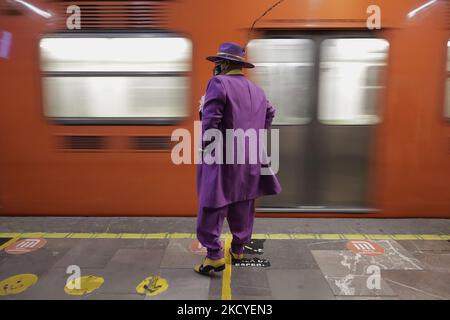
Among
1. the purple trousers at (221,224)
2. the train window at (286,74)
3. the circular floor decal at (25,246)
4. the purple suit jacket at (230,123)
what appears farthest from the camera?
the train window at (286,74)

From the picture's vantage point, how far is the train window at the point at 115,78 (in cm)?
404

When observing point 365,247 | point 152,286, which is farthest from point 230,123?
point 365,247

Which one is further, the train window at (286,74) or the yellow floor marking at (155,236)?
the train window at (286,74)

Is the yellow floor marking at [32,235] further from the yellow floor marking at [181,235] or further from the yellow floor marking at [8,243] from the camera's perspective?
the yellow floor marking at [181,235]

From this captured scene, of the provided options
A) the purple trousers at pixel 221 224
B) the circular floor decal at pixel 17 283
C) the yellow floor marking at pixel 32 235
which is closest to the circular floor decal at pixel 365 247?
the purple trousers at pixel 221 224

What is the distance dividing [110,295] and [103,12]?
2.91 meters

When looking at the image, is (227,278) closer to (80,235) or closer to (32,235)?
(80,235)

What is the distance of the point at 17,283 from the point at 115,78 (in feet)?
7.40

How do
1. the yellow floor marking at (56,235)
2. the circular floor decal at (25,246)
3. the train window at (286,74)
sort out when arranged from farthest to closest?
the train window at (286,74), the yellow floor marking at (56,235), the circular floor decal at (25,246)

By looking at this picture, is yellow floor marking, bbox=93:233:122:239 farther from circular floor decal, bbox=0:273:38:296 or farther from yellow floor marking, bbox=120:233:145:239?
circular floor decal, bbox=0:273:38:296

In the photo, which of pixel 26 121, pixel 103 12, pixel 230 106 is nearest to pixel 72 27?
pixel 103 12

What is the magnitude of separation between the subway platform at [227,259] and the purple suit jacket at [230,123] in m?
0.69

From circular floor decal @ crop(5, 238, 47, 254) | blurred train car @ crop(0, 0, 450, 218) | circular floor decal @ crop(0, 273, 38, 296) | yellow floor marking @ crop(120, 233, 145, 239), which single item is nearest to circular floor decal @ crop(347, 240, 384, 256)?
blurred train car @ crop(0, 0, 450, 218)
